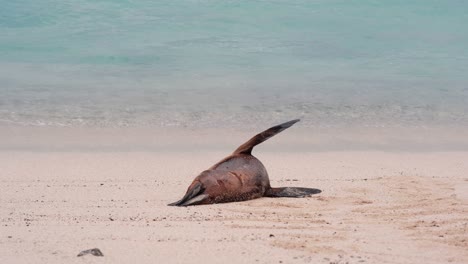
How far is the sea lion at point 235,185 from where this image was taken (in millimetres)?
6238

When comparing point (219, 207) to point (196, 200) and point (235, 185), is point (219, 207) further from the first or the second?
point (235, 185)

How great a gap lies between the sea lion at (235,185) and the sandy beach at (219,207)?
11 centimetres

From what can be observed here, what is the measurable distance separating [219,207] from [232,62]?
8431 mm

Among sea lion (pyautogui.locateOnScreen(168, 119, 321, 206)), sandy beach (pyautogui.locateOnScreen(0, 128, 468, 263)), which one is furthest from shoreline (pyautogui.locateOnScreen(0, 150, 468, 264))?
sea lion (pyautogui.locateOnScreen(168, 119, 321, 206))

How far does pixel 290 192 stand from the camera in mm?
6406

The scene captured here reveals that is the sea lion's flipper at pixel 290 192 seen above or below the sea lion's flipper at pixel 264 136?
below

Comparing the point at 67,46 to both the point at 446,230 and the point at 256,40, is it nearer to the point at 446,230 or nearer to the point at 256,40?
the point at 256,40

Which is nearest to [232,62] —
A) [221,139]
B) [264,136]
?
[221,139]

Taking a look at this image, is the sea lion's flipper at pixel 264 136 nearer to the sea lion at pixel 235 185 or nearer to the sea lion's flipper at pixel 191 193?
the sea lion at pixel 235 185

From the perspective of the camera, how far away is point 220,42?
16.2 metres

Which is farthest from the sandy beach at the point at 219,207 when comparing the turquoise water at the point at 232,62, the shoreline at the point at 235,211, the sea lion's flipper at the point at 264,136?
the turquoise water at the point at 232,62

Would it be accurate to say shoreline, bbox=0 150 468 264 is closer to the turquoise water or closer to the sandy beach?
the sandy beach

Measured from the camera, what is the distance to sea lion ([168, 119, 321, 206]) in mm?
6238

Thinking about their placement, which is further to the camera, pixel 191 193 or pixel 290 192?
pixel 290 192
